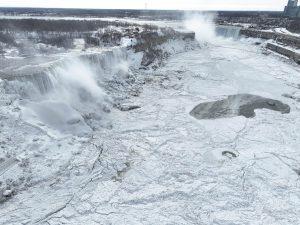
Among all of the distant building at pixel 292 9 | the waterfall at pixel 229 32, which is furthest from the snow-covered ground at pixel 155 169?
the distant building at pixel 292 9

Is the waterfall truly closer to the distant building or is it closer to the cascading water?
the cascading water

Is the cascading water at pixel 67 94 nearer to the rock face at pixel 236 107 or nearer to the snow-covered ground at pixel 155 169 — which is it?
the snow-covered ground at pixel 155 169

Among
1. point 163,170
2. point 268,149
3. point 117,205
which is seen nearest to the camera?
point 117,205

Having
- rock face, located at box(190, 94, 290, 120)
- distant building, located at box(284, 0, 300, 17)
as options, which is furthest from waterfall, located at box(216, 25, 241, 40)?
distant building, located at box(284, 0, 300, 17)

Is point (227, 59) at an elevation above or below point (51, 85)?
below

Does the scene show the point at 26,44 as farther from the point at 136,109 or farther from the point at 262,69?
the point at 262,69

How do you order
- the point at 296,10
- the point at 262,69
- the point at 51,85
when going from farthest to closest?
the point at 296,10, the point at 262,69, the point at 51,85

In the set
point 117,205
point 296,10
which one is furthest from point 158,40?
point 296,10

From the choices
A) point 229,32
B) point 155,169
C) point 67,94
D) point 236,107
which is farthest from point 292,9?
point 155,169
